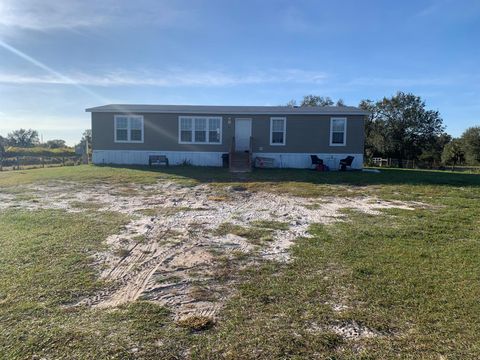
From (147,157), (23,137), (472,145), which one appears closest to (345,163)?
(147,157)

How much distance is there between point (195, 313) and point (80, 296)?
125 cm

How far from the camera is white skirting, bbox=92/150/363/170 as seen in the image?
1786 cm

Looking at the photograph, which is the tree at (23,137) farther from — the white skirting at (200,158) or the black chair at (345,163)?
the black chair at (345,163)

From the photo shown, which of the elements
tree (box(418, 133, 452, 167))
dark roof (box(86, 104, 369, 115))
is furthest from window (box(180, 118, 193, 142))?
tree (box(418, 133, 452, 167))

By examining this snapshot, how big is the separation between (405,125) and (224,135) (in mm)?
27159

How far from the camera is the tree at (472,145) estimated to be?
40.1m

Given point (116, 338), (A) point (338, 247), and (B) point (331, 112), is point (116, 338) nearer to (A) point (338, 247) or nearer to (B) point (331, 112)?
(A) point (338, 247)

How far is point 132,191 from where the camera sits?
10547 mm

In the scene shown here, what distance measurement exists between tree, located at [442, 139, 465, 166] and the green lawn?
42.8 m

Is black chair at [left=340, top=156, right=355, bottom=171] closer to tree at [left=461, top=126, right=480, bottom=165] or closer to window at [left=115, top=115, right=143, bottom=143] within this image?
window at [left=115, top=115, right=143, bottom=143]

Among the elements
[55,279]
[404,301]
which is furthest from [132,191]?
[404,301]

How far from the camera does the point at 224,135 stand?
18.1m

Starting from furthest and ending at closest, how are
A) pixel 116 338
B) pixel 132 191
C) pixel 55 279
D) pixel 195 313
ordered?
pixel 132 191
pixel 55 279
pixel 195 313
pixel 116 338

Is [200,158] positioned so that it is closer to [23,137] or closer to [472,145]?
[472,145]
